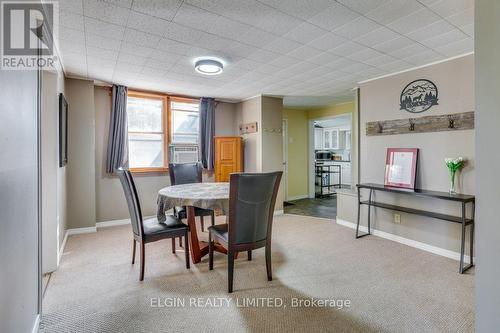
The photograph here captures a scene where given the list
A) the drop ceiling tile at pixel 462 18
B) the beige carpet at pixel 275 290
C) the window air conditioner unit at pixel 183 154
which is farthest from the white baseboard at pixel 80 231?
the drop ceiling tile at pixel 462 18

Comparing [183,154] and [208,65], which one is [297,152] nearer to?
[183,154]

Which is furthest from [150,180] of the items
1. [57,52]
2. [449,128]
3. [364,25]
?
[449,128]

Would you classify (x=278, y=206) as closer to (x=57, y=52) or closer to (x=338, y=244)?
(x=338, y=244)

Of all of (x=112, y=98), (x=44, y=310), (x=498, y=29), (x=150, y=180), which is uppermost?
(x=112, y=98)

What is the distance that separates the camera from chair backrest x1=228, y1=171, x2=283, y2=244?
2.13 m

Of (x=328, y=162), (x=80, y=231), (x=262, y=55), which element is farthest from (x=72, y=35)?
(x=328, y=162)

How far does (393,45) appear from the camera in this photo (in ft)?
8.50

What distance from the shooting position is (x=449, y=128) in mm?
2965

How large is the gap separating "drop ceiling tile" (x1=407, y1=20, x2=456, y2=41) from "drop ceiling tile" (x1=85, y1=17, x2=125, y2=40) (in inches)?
105

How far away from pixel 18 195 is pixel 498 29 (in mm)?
2450

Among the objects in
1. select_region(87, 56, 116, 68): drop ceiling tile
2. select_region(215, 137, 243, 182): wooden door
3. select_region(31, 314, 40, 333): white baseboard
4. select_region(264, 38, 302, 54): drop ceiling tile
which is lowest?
select_region(31, 314, 40, 333): white baseboard

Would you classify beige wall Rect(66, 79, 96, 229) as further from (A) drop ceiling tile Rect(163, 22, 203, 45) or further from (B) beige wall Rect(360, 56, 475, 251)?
(B) beige wall Rect(360, 56, 475, 251)

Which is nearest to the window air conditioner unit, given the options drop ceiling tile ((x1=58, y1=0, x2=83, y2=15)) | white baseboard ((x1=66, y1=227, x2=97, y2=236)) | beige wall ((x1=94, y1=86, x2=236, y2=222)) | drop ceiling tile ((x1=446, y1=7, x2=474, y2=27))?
beige wall ((x1=94, y1=86, x2=236, y2=222))

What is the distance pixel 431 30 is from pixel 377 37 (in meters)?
0.44
